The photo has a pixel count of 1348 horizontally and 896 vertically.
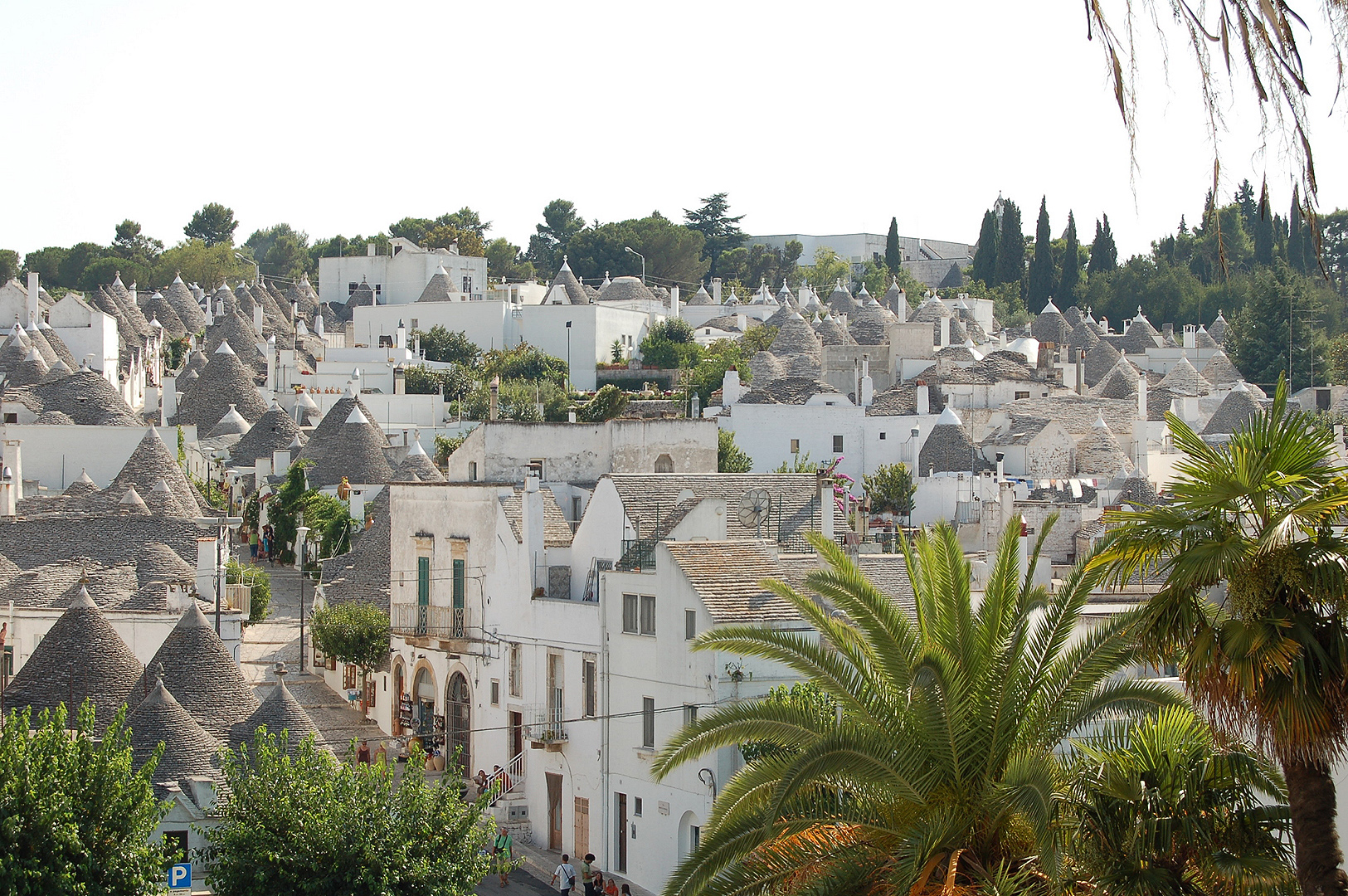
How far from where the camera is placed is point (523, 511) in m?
32.3

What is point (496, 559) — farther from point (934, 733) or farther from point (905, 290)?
point (905, 290)

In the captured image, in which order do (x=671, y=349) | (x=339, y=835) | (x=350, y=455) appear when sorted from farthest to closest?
1. (x=671, y=349)
2. (x=350, y=455)
3. (x=339, y=835)

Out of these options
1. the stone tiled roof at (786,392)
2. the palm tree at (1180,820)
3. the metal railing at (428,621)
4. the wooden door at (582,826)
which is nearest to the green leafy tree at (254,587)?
the metal railing at (428,621)

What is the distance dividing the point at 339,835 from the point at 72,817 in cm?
285

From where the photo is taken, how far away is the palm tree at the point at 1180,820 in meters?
11.1

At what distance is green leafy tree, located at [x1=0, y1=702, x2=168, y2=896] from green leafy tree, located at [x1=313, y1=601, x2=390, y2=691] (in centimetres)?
1816

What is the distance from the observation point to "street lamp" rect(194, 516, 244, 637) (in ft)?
112

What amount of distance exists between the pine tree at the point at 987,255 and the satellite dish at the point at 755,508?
84.7 meters

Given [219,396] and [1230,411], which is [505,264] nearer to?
[219,396]

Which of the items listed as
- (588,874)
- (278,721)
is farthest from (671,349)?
(278,721)

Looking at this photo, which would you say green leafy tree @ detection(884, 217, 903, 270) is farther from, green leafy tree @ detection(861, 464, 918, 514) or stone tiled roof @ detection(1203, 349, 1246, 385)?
green leafy tree @ detection(861, 464, 918, 514)

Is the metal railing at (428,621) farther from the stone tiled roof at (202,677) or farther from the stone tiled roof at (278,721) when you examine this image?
the stone tiled roof at (278,721)

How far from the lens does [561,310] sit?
78.7 meters

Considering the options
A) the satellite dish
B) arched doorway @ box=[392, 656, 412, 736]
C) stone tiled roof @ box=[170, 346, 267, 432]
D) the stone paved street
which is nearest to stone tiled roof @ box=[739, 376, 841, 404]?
stone tiled roof @ box=[170, 346, 267, 432]
